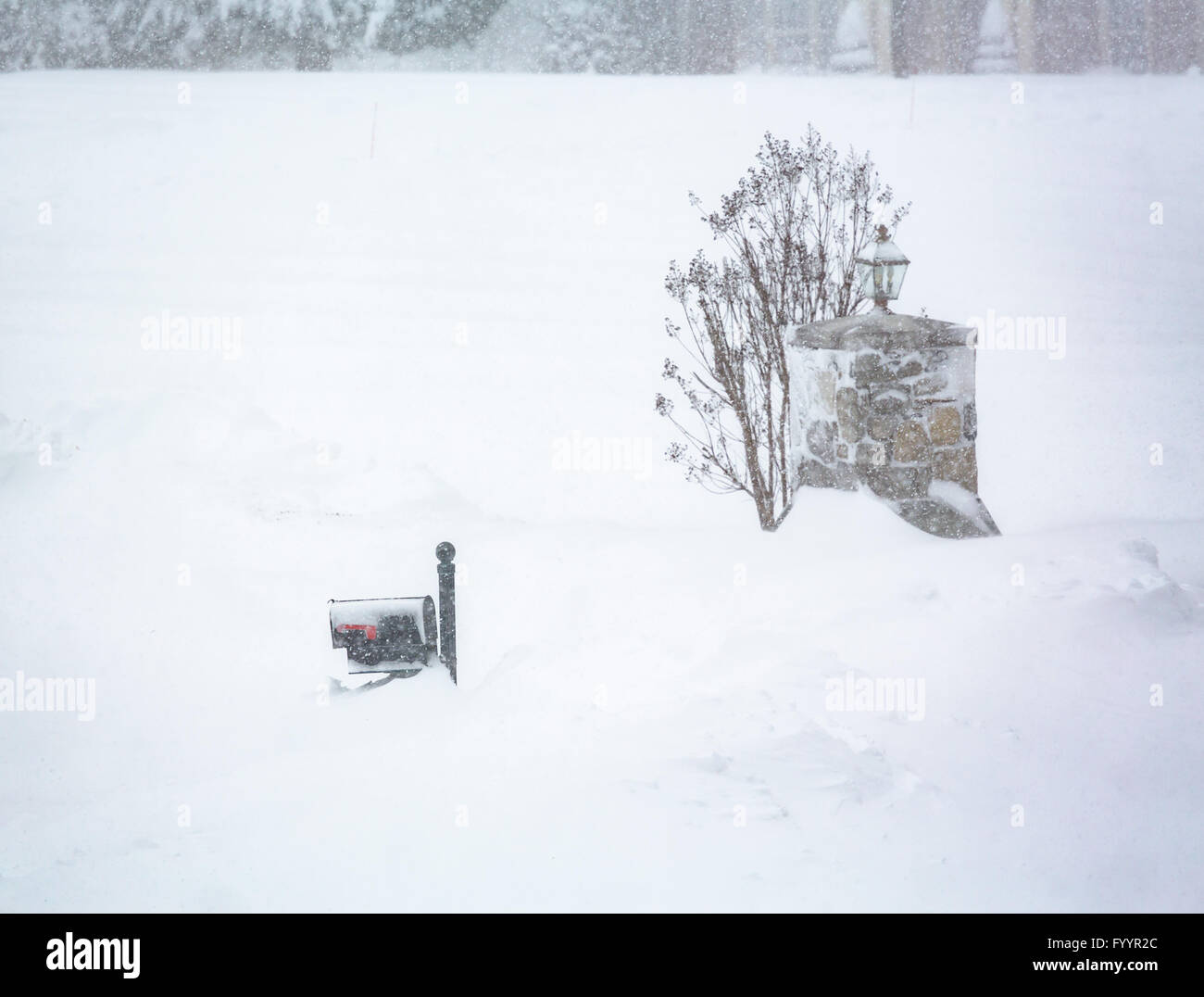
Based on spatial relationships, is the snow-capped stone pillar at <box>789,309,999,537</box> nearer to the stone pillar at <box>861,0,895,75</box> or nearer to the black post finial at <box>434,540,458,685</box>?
→ the black post finial at <box>434,540,458,685</box>

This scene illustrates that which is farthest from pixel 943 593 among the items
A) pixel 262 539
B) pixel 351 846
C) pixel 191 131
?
pixel 191 131

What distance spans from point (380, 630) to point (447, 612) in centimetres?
36

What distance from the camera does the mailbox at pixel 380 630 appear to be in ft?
15.1

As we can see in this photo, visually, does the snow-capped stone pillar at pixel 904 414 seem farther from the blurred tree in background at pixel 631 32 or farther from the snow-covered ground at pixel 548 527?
the blurred tree in background at pixel 631 32

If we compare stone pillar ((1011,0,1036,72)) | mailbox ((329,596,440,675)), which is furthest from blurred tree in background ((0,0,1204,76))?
mailbox ((329,596,440,675))

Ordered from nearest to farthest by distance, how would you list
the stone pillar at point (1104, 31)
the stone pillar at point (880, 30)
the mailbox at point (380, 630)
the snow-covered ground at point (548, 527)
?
the snow-covered ground at point (548, 527), the mailbox at point (380, 630), the stone pillar at point (1104, 31), the stone pillar at point (880, 30)

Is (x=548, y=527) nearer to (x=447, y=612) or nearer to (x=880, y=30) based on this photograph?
(x=447, y=612)

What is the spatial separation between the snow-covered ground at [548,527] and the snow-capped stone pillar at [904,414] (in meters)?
0.23

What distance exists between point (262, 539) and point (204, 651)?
1355mm

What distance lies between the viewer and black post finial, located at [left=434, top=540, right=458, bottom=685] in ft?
15.8

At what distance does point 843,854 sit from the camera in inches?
110

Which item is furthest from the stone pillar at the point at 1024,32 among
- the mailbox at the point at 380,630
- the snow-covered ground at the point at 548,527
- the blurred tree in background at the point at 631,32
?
the mailbox at the point at 380,630

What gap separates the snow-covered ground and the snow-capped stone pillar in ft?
0.76

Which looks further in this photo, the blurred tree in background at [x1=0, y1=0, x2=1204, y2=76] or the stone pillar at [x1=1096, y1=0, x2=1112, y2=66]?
the blurred tree in background at [x1=0, y1=0, x2=1204, y2=76]
